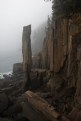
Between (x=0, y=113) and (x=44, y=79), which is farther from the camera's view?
(x=44, y=79)

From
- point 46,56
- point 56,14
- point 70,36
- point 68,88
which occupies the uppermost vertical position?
point 56,14

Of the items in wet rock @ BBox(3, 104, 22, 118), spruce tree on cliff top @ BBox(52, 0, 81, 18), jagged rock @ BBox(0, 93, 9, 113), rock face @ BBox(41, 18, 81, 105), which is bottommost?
wet rock @ BBox(3, 104, 22, 118)

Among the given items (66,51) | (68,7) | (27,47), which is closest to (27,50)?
(27,47)

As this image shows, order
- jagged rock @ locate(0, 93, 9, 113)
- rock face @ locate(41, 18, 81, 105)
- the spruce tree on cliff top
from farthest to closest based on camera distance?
the spruce tree on cliff top < rock face @ locate(41, 18, 81, 105) < jagged rock @ locate(0, 93, 9, 113)

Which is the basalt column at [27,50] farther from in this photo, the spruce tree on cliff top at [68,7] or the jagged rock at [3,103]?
the jagged rock at [3,103]

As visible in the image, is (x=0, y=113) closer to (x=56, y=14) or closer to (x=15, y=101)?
(x=15, y=101)

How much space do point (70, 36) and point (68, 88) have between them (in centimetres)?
387

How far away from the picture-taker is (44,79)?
2445 cm

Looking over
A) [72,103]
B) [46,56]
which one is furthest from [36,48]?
[72,103]

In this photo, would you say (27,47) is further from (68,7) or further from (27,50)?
(68,7)

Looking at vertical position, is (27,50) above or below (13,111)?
above

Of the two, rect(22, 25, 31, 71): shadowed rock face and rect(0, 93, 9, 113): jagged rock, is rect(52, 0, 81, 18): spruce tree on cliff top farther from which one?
rect(0, 93, 9, 113): jagged rock

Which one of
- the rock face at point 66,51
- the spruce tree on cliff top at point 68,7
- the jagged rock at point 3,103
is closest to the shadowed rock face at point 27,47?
the rock face at point 66,51

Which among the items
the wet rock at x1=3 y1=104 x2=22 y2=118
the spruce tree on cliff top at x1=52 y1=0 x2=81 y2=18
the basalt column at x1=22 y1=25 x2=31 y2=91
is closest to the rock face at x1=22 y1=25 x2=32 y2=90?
the basalt column at x1=22 y1=25 x2=31 y2=91
